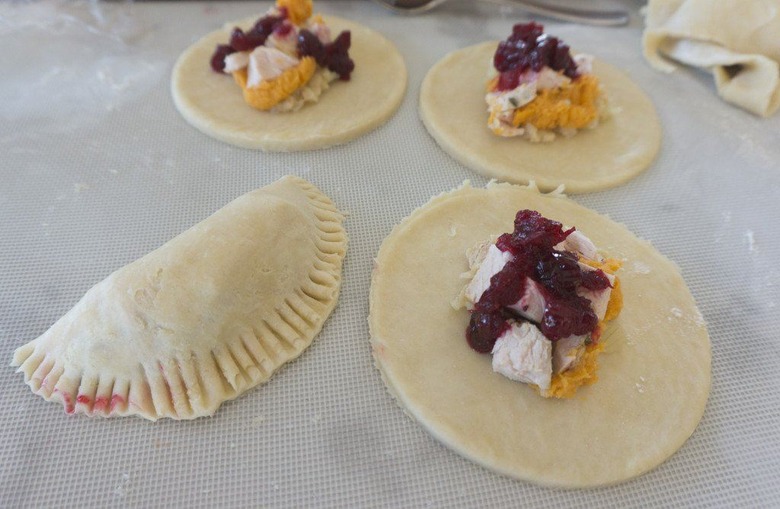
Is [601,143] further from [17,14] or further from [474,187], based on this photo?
[17,14]

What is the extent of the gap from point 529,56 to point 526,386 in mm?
1328

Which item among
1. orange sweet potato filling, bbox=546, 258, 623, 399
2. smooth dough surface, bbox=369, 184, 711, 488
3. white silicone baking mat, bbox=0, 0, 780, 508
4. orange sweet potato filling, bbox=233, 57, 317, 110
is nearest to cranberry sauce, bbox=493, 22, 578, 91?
white silicone baking mat, bbox=0, 0, 780, 508

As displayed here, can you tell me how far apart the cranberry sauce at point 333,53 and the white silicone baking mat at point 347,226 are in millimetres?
299

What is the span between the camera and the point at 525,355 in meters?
1.42

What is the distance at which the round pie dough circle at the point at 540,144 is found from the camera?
80.4 inches

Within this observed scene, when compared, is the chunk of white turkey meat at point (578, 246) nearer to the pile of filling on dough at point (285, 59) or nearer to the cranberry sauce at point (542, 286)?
the cranberry sauce at point (542, 286)

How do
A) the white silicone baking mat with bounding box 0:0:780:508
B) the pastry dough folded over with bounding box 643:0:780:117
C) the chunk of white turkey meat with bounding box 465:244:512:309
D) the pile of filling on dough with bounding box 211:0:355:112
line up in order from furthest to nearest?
the pastry dough folded over with bounding box 643:0:780:117 → the pile of filling on dough with bounding box 211:0:355:112 → the chunk of white turkey meat with bounding box 465:244:512:309 → the white silicone baking mat with bounding box 0:0:780:508

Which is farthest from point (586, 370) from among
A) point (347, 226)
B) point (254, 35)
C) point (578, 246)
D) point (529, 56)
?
point (254, 35)

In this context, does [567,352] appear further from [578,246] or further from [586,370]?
[578,246]

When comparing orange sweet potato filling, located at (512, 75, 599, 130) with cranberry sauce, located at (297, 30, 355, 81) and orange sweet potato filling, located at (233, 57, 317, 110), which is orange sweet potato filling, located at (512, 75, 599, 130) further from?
orange sweet potato filling, located at (233, 57, 317, 110)

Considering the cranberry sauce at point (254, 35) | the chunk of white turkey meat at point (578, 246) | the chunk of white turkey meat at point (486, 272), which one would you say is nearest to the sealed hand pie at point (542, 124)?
the chunk of white turkey meat at point (578, 246)

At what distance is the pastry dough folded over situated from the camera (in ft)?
7.84

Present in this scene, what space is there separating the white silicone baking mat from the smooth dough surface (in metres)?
0.07

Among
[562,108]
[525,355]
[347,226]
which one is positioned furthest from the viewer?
[562,108]
